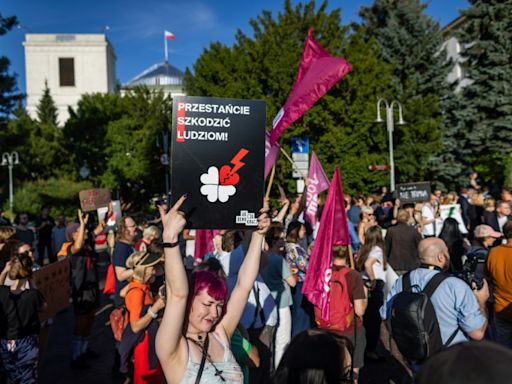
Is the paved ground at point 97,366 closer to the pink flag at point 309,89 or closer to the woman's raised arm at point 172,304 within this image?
the pink flag at point 309,89

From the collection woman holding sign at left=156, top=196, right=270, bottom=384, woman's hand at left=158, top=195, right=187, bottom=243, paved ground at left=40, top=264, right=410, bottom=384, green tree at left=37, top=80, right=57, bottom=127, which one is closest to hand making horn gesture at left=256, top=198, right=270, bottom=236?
woman holding sign at left=156, top=196, right=270, bottom=384

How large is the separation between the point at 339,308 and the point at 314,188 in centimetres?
452

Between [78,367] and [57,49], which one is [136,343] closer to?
[78,367]

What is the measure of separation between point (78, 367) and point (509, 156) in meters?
24.2

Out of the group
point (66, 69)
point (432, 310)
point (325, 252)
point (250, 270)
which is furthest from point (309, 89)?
point (66, 69)

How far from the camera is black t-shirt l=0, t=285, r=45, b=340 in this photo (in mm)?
4629

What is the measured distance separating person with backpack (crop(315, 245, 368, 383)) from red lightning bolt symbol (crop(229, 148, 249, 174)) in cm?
240

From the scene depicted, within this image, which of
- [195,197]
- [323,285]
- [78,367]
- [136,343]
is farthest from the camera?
[78,367]

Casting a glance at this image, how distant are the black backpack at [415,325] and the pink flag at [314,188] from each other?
540cm

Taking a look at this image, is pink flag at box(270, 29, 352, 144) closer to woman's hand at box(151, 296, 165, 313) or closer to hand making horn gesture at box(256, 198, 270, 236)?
woman's hand at box(151, 296, 165, 313)

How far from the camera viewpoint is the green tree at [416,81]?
28250 mm

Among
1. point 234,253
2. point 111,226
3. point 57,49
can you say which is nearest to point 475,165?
point 111,226

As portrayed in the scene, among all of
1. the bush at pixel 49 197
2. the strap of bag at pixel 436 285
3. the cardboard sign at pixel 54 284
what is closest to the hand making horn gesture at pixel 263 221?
the strap of bag at pixel 436 285

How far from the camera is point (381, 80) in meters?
26.6
